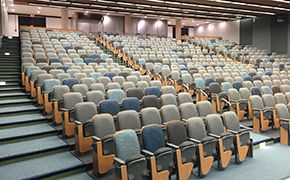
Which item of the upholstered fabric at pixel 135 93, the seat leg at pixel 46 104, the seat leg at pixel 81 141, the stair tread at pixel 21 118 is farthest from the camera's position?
the upholstered fabric at pixel 135 93

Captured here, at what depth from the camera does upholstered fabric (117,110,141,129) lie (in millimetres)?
3373

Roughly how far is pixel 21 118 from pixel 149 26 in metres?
14.8

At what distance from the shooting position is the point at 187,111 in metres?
4.06

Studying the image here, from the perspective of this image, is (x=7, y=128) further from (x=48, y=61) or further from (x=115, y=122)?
(x=48, y=61)

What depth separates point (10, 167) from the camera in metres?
2.98

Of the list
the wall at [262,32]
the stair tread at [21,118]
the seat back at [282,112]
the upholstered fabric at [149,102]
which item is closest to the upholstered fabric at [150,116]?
the upholstered fabric at [149,102]

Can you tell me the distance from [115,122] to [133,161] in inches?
40.1

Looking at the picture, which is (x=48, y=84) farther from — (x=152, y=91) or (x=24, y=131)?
(x=152, y=91)

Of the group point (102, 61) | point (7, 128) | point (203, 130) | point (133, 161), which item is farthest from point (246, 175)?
point (102, 61)

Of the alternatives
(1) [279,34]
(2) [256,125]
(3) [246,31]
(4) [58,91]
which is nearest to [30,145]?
(4) [58,91]

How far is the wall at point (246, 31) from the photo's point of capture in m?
15.9

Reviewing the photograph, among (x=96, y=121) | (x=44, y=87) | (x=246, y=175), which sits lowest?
(x=246, y=175)

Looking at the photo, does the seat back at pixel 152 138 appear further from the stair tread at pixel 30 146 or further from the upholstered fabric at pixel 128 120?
the stair tread at pixel 30 146

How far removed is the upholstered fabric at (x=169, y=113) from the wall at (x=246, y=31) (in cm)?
1359
